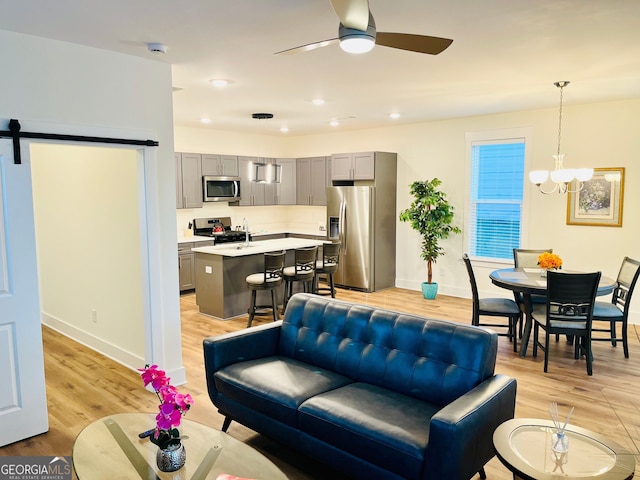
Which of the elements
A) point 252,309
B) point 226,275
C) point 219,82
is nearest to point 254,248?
point 226,275

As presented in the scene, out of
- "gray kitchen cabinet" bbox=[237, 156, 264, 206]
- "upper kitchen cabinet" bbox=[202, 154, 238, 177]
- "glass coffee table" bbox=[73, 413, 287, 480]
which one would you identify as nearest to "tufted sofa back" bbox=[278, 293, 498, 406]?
"glass coffee table" bbox=[73, 413, 287, 480]

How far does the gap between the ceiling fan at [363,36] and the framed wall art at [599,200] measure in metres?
4.45

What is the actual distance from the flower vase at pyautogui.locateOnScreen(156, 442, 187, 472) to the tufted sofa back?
1339 millimetres

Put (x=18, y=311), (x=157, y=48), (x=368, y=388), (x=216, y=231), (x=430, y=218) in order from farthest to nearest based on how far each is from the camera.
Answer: (x=216, y=231), (x=430, y=218), (x=157, y=48), (x=18, y=311), (x=368, y=388)

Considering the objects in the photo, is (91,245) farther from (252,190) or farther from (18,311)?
(252,190)

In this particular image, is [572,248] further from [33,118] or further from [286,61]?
[33,118]

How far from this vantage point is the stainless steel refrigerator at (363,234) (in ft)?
25.1

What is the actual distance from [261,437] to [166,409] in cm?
140

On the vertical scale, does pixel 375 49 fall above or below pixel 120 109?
above

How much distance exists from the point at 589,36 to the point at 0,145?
3973 millimetres

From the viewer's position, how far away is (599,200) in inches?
235

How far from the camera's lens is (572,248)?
622cm

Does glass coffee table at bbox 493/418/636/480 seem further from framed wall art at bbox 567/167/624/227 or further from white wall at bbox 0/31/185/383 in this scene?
framed wall art at bbox 567/167/624/227

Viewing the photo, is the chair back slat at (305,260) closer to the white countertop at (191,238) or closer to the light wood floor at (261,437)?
the light wood floor at (261,437)
